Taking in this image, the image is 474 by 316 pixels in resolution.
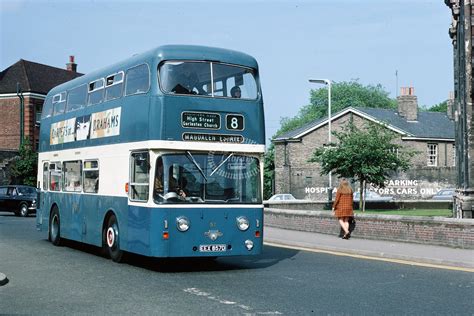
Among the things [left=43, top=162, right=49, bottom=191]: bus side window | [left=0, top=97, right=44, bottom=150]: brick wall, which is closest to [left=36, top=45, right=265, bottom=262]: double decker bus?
[left=43, top=162, right=49, bottom=191]: bus side window

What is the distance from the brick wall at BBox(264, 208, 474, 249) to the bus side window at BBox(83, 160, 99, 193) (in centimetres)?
797

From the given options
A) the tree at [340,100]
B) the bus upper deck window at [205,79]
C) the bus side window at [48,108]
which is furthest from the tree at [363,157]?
the tree at [340,100]

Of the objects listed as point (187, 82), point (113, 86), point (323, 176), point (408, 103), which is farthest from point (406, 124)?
point (187, 82)

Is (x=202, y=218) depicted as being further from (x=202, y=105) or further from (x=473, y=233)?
(x=473, y=233)

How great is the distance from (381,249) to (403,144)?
157 feet

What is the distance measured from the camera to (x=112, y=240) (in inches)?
620

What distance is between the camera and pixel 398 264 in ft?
49.9

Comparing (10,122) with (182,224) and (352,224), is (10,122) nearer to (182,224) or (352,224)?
(352,224)

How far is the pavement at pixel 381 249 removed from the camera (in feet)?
48.9

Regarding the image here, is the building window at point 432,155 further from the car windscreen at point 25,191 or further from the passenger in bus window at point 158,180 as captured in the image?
Result: the passenger in bus window at point 158,180

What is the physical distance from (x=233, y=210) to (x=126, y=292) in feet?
11.2

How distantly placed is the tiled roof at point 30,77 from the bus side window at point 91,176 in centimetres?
4941

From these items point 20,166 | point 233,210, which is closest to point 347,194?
point 233,210

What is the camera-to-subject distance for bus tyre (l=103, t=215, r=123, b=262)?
50.8 feet
